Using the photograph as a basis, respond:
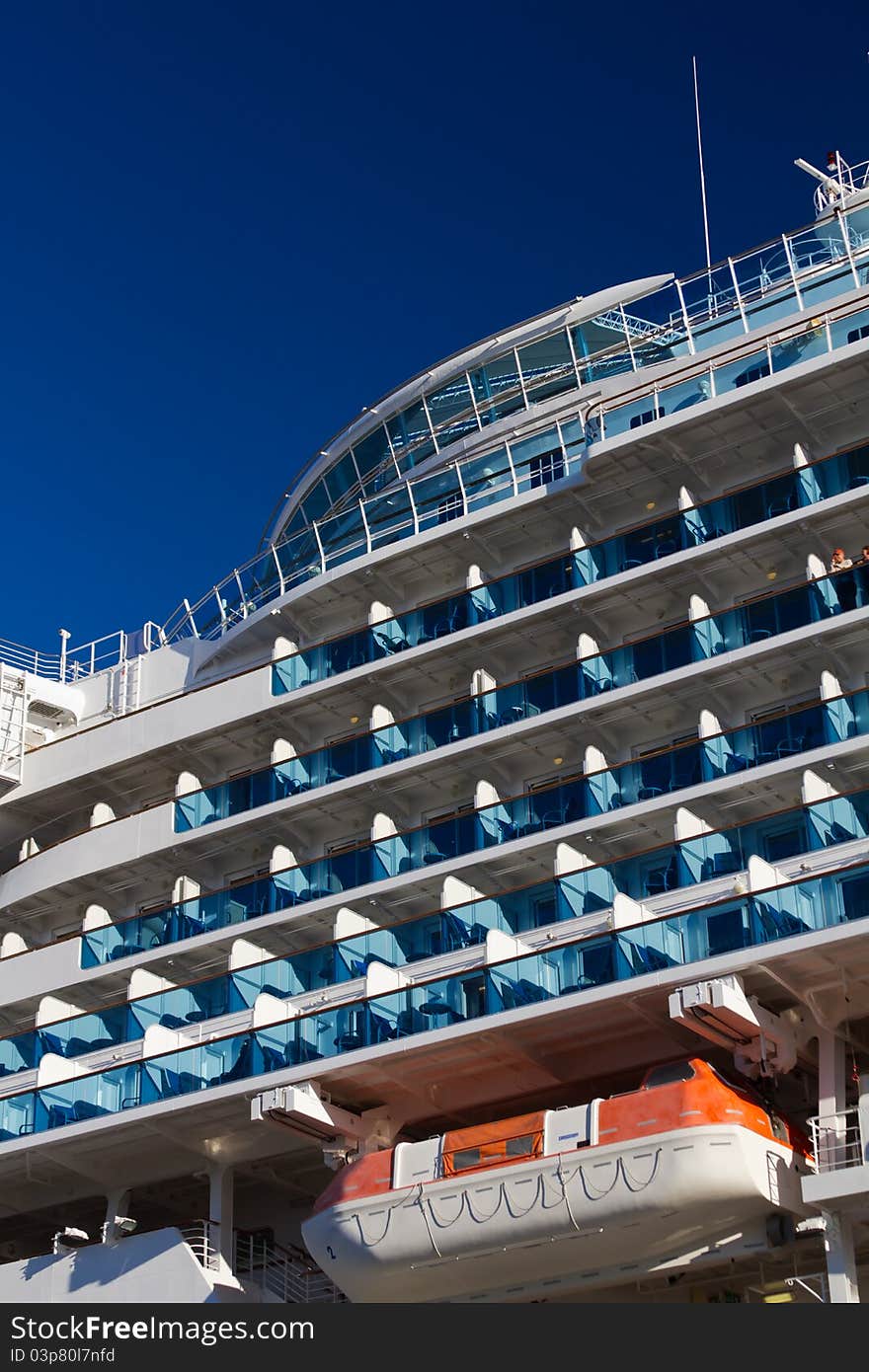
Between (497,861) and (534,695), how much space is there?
9.35 ft

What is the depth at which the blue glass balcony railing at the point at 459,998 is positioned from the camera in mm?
23047

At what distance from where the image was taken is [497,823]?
27969mm

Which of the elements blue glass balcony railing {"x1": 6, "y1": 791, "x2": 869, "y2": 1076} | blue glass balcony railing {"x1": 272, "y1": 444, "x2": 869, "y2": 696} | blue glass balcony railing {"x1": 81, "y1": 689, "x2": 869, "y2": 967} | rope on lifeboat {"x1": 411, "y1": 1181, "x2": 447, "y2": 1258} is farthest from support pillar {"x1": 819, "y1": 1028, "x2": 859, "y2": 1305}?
blue glass balcony railing {"x1": 272, "y1": 444, "x2": 869, "y2": 696}

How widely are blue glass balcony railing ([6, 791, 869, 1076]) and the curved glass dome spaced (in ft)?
30.1

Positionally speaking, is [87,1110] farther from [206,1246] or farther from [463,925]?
[463,925]

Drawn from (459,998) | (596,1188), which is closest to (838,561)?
(459,998)

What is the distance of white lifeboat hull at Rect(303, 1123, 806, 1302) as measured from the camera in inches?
874

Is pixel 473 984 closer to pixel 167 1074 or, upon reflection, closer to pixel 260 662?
pixel 167 1074

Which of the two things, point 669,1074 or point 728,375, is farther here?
point 728,375

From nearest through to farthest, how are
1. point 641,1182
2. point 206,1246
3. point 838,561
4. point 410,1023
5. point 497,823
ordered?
point 641,1182 < point 410,1023 < point 206,1246 < point 838,561 < point 497,823

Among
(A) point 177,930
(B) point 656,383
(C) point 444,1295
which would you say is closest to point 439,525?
(B) point 656,383

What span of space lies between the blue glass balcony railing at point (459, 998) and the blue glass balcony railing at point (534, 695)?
4.98 metres

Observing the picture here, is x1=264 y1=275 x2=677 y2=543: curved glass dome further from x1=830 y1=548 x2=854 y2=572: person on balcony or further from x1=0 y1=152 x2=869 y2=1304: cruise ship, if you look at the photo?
x1=830 y1=548 x2=854 y2=572: person on balcony

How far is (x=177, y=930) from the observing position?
30.2 metres
